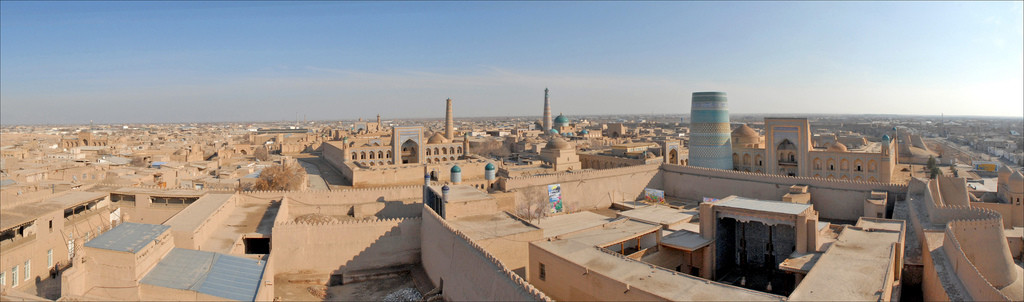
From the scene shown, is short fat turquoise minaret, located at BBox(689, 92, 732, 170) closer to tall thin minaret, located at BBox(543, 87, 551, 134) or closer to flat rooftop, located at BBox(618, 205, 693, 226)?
flat rooftop, located at BBox(618, 205, 693, 226)

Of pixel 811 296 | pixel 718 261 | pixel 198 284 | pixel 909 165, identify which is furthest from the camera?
pixel 909 165

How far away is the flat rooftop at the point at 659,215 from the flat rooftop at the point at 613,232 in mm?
818

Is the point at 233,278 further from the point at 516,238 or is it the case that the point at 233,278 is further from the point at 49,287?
the point at 516,238

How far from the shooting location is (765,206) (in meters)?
13.4

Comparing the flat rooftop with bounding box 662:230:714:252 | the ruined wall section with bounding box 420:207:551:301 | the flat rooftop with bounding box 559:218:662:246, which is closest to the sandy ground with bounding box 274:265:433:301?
the ruined wall section with bounding box 420:207:551:301

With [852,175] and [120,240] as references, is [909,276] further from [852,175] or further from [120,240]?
[120,240]

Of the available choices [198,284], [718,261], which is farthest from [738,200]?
[198,284]

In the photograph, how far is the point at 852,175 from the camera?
23.5 meters

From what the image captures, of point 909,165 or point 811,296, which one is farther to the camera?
point 909,165

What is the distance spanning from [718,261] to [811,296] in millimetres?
5875

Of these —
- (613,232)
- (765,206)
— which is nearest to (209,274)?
(613,232)

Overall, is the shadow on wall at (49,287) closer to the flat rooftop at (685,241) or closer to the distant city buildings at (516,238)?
the distant city buildings at (516,238)

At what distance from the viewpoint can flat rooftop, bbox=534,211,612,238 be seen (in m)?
15.4

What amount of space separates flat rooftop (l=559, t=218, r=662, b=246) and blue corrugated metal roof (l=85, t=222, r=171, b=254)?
787 centimetres
